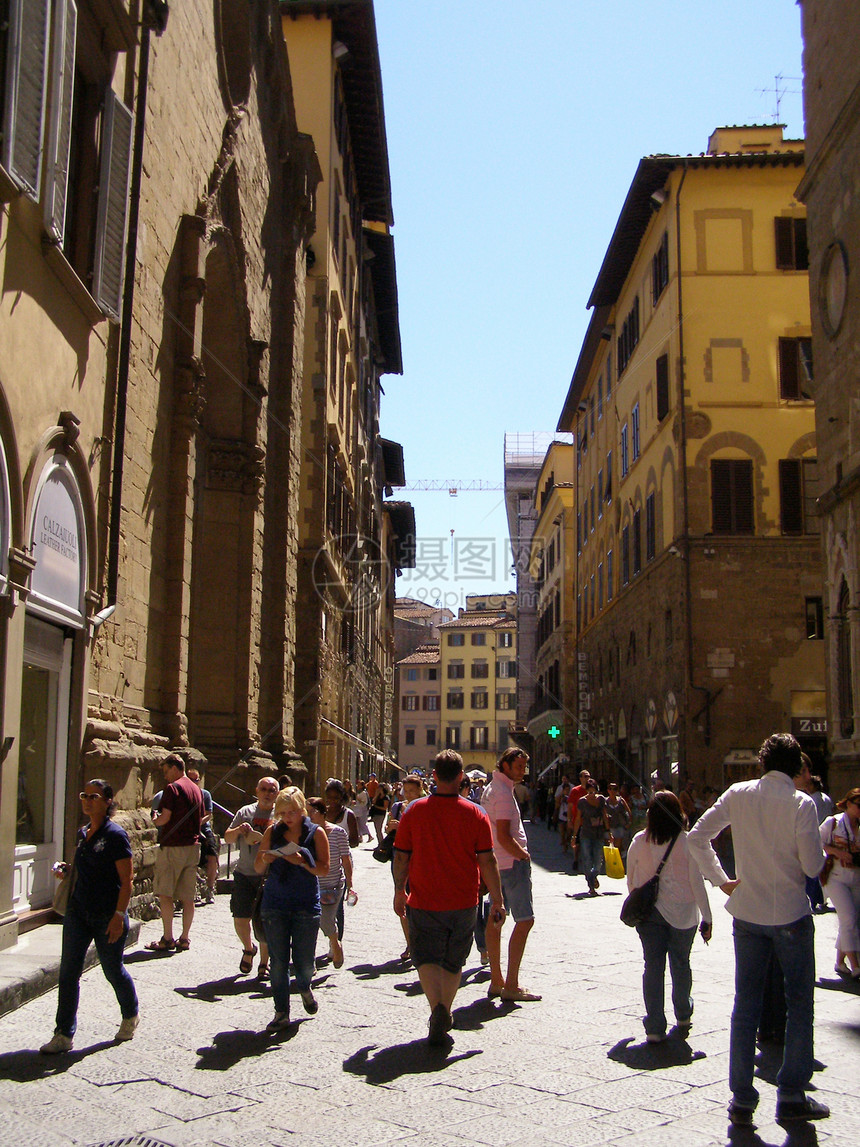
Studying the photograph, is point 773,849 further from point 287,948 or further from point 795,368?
point 795,368

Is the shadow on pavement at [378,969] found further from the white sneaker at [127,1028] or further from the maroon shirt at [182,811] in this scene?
the white sneaker at [127,1028]

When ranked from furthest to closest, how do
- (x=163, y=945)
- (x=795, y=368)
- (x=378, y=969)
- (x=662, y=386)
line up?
(x=662, y=386), (x=795, y=368), (x=163, y=945), (x=378, y=969)

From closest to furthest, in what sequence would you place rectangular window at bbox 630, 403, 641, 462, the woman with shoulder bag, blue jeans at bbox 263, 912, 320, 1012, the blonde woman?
the woman with shoulder bag, blue jeans at bbox 263, 912, 320, 1012, the blonde woman, rectangular window at bbox 630, 403, 641, 462

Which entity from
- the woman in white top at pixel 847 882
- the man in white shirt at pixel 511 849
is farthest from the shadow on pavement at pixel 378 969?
the woman in white top at pixel 847 882

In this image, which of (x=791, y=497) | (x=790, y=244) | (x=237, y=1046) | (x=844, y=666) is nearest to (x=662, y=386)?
(x=790, y=244)

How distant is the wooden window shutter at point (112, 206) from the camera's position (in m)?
10.3

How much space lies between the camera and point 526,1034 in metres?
6.89

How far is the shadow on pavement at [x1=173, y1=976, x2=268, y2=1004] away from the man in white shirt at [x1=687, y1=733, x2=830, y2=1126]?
386cm

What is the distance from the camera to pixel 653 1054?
639 centimetres

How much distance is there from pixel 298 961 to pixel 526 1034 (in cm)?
138

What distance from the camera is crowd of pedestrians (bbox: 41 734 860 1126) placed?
5227 mm

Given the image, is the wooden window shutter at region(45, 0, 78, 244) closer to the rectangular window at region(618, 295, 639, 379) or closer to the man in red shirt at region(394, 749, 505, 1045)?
the man in red shirt at region(394, 749, 505, 1045)

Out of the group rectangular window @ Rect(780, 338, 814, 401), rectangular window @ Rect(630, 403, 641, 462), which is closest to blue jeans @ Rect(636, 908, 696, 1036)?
rectangular window @ Rect(780, 338, 814, 401)

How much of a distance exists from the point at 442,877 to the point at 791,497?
70.6ft
